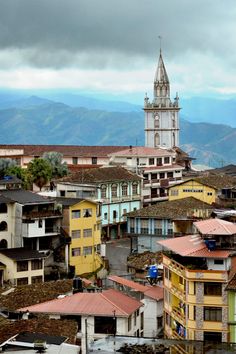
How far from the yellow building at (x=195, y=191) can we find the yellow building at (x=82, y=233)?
11.8 metres

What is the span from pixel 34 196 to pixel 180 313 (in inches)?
855

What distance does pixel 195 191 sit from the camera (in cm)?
6425

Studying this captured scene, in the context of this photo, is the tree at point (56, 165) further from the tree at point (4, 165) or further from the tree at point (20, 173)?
the tree at point (20, 173)

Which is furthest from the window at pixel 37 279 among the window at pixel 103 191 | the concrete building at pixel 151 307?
the window at pixel 103 191

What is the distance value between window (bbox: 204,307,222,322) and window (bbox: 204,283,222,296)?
1.73 feet

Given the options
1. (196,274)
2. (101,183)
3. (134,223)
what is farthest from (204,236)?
(101,183)

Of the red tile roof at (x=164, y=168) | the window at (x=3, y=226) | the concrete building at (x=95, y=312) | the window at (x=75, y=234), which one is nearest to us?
the concrete building at (x=95, y=312)

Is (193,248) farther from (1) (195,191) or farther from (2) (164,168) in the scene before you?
(2) (164,168)

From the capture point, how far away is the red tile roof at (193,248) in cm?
3075

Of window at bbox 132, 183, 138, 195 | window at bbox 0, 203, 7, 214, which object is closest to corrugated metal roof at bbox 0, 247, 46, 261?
window at bbox 0, 203, 7, 214

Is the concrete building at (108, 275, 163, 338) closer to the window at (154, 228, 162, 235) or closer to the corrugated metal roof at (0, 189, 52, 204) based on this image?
the corrugated metal roof at (0, 189, 52, 204)

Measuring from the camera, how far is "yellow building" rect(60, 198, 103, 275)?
5207 centimetres

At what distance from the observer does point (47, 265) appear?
49.9m

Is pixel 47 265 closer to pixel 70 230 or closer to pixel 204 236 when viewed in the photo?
pixel 70 230
